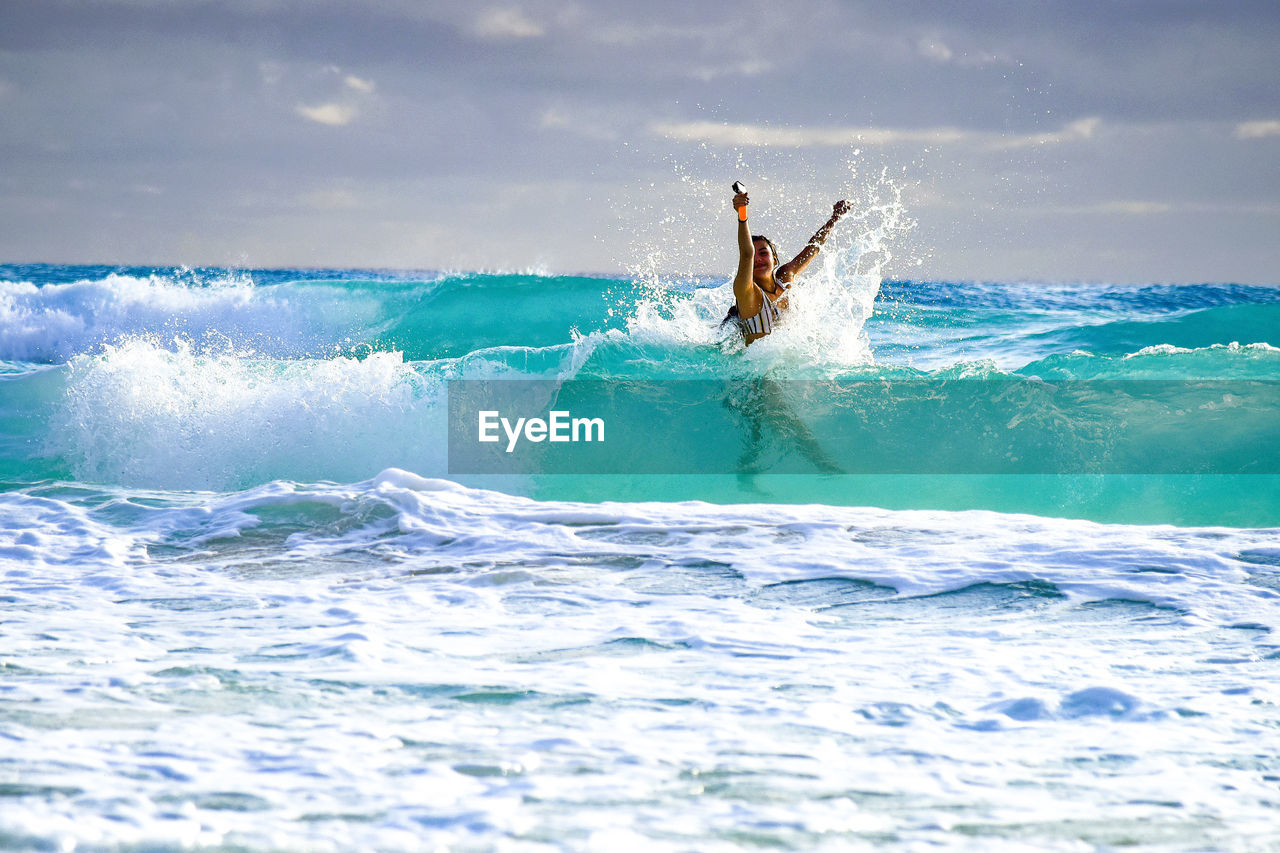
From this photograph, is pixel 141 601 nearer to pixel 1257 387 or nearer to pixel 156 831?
pixel 156 831

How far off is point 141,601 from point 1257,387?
39.8 ft

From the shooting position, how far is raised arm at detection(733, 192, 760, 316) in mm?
7566

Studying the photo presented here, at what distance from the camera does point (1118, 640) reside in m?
4.64

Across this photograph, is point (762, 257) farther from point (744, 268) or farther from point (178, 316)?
point (178, 316)

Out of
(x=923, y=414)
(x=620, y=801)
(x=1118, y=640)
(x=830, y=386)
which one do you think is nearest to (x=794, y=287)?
(x=830, y=386)

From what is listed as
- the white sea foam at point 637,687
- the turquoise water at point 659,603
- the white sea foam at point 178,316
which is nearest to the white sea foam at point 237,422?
the turquoise water at point 659,603

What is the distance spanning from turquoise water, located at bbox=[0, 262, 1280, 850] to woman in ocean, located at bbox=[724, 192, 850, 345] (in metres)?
0.66

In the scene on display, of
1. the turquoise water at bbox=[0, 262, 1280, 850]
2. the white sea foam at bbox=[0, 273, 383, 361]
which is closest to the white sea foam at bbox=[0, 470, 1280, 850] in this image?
the turquoise water at bbox=[0, 262, 1280, 850]

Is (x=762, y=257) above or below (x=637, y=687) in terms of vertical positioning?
above

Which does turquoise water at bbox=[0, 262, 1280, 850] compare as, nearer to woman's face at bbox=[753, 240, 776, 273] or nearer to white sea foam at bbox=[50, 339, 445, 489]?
white sea foam at bbox=[50, 339, 445, 489]

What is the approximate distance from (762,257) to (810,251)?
0.50 meters

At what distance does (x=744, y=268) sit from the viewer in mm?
8320

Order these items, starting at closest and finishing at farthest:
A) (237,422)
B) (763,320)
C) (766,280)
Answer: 1. (766,280)
2. (763,320)
3. (237,422)

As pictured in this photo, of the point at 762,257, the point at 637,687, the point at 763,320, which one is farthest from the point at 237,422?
the point at 637,687
